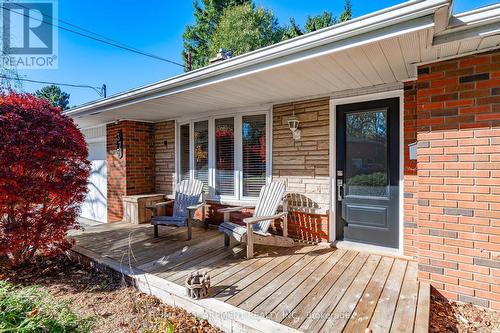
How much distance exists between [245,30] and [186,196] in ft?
39.9

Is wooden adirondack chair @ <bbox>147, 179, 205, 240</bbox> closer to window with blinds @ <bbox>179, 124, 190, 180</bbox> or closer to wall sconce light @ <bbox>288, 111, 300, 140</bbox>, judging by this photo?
window with blinds @ <bbox>179, 124, 190, 180</bbox>

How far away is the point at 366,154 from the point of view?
3.56m

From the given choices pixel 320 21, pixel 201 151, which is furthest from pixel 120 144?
pixel 320 21

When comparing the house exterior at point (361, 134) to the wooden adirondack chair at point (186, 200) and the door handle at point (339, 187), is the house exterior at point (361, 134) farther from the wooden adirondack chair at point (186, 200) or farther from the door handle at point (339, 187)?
the wooden adirondack chair at point (186, 200)

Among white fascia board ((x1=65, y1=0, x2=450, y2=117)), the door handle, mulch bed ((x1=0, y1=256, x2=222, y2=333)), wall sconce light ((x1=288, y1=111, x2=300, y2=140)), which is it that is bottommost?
mulch bed ((x1=0, y1=256, x2=222, y2=333))

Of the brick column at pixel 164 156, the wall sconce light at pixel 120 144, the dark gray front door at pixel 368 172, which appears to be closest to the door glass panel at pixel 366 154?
the dark gray front door at pixel 368 172

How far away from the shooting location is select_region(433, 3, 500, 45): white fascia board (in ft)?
6.17

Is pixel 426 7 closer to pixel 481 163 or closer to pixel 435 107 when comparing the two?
pixel 435 107

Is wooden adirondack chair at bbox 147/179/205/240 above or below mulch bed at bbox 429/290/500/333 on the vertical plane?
above

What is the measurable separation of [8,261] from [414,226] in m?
5.23

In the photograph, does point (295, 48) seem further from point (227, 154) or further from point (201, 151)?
point (201, 151)

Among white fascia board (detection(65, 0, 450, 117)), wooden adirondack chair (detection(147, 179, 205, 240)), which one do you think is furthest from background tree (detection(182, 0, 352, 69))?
white fascia board (detection(65, 0, 450, 117))

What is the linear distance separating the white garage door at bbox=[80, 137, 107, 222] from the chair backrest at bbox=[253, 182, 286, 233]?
4.41 meters

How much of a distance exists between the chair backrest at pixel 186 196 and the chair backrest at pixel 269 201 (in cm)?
124
